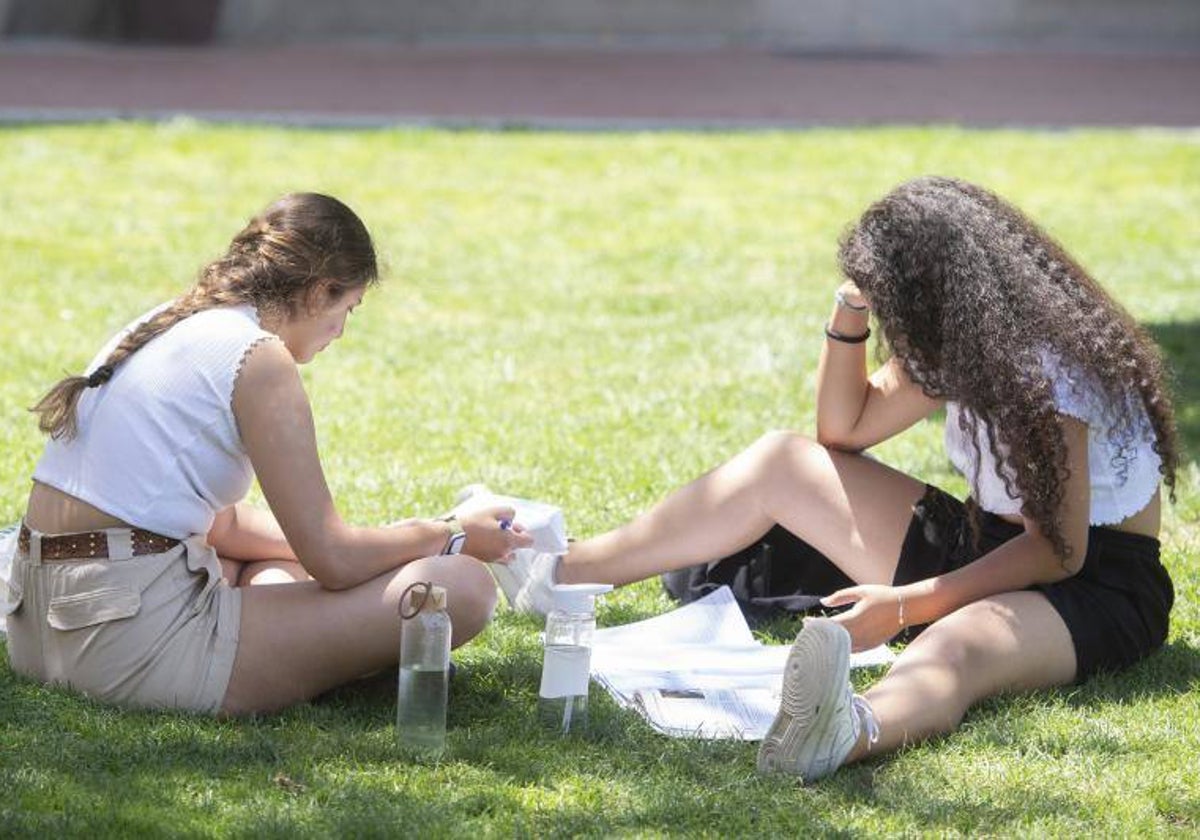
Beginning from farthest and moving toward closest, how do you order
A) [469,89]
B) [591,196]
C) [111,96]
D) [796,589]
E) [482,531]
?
[469,89] < [111,96] < [591,196] < [796,589] < [482,531]

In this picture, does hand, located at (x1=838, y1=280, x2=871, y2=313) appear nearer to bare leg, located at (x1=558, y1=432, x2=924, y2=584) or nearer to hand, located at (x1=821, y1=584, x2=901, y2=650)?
bare leg, located at (x1=558, y1=432, x2=924, y2=584)

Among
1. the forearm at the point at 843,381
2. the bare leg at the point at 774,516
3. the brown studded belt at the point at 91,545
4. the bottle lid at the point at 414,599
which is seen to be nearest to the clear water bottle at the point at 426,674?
the bottle lid at the point at 414,599

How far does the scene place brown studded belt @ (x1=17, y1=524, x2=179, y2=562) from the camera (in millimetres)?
3814

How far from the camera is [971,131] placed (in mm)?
13766

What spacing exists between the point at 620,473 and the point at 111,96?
966 cm

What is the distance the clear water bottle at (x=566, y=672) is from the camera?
395 centimetres

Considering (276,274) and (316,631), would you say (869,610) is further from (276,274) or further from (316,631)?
(276,274)

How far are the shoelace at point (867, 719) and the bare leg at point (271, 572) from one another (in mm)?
1323

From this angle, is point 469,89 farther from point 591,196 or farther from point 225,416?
point 225,416

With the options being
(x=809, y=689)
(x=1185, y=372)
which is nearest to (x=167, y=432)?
(x=809, y=689)

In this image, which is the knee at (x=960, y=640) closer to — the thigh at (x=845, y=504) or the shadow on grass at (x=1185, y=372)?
the thigh at (x=845, y=504)

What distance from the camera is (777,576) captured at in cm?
483

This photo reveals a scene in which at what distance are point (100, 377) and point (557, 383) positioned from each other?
12.1 ft

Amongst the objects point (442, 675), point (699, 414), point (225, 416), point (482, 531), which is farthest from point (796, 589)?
point (699, 414)
